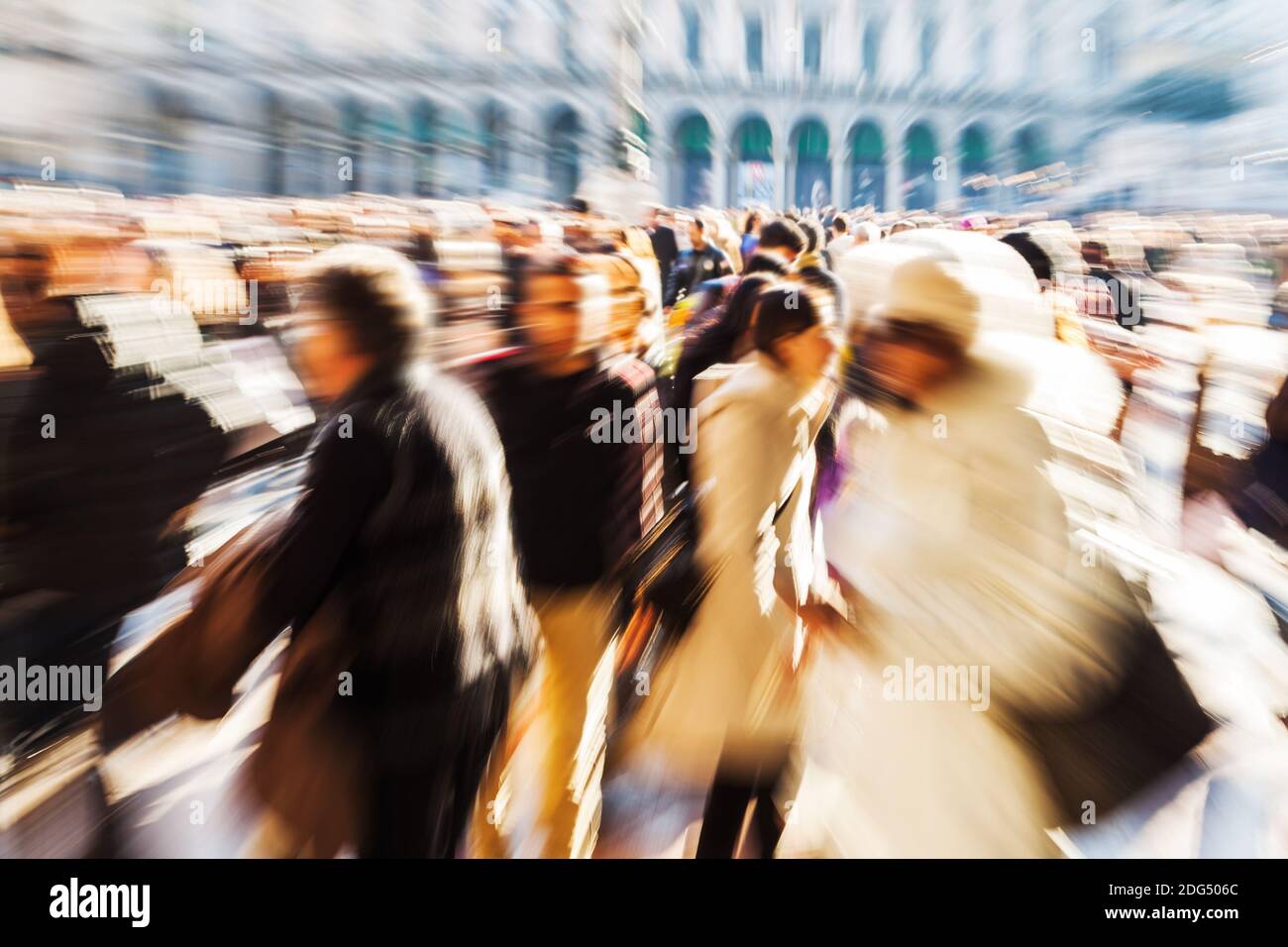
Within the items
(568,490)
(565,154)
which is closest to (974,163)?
(565,154)

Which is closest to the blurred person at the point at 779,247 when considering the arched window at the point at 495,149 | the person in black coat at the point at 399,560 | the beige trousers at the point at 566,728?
the arched window at the point at 495,149

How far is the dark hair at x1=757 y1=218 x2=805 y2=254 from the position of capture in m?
1.52

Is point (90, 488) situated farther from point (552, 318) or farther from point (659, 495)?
point (659, 495)

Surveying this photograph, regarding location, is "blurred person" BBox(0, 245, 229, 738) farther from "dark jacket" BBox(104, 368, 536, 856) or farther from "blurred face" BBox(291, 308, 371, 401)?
"blurred face" BBox(291, 308, 371, 401)

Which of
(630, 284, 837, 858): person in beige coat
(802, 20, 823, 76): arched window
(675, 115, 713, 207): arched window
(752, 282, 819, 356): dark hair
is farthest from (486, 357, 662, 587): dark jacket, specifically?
(802, 20, 823, 76): arched window

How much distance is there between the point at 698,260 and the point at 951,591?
2.85ft

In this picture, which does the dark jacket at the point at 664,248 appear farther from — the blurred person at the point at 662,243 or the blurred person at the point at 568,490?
the blurred person at the point at 568,490

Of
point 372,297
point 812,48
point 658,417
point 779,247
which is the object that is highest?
point 812,48

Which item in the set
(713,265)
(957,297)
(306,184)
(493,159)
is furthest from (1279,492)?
(306,184)

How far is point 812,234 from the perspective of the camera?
1523 millimetres

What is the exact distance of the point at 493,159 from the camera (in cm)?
147

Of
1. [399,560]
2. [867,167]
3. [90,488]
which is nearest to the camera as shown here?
[399,560]
